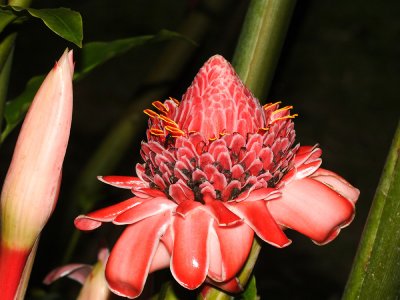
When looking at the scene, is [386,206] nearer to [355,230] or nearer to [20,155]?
[20,155]

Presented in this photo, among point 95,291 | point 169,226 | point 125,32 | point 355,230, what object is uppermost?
point 169,226


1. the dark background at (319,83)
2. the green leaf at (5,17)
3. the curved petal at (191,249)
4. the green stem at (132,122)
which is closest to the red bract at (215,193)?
the curved petal at (191,249)

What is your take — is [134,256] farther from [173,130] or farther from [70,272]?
[70,272]

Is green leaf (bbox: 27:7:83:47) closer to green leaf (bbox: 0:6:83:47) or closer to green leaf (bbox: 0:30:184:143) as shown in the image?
green leaf (bbox: 0:6:83:47)

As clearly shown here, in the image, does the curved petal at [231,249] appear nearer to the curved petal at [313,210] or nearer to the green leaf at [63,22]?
the curved petal at [313,210]

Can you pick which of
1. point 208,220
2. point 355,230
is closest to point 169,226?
point 208,220
